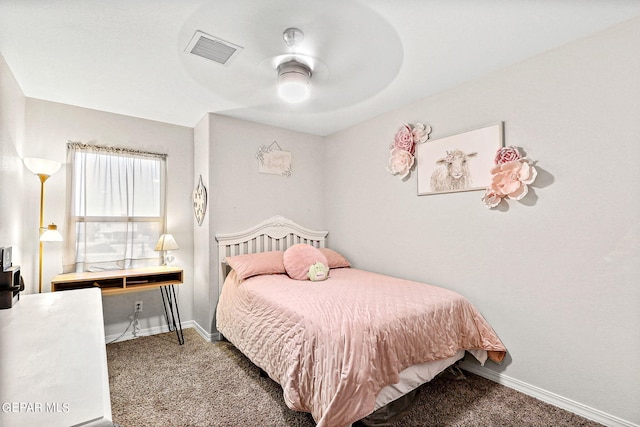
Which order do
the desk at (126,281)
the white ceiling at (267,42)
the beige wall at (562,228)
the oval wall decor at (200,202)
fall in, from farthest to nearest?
the oval wall decor at (200,202) < the desk at (126,281) < the beige wall at (562,228) < the white ceiling at (267,42)

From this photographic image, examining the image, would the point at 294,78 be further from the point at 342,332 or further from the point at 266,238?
the point at 266,238

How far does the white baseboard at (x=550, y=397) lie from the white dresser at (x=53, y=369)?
2608 millimetres

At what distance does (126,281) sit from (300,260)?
1678 mm

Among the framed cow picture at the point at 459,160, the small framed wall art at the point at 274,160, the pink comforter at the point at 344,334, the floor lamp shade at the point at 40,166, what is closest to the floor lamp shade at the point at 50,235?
the floor lamp shade at the point at 40,166

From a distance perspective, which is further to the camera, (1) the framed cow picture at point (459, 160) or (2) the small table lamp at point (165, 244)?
(2) the small table lamp at point (165, 244)

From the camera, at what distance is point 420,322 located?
1947 millimetres

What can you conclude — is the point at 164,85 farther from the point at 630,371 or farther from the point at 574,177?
the point at 630,371

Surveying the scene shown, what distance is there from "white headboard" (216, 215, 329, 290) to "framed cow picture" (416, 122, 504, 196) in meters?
1.60

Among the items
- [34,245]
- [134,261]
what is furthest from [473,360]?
[34,245]

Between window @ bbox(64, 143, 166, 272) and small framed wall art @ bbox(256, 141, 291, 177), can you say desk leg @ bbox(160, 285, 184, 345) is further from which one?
small framed wall art @ bbox(256, 141, 291, 177)

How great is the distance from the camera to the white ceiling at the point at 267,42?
1.66 m

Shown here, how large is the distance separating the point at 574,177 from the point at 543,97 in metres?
0.61

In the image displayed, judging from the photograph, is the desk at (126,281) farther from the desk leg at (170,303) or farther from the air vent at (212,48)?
the air vent at (212,48)

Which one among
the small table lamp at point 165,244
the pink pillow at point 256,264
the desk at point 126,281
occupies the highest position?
the small table lamp at point 165,244
